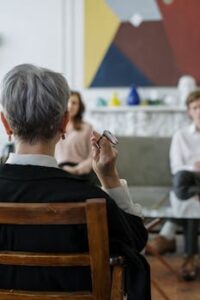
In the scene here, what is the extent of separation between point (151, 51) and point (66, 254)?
4134 mm

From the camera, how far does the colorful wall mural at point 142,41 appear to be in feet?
16.2

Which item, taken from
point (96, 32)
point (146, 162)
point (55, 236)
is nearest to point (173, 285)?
point (146, 162)

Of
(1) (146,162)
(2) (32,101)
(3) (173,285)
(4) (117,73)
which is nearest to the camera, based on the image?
(2) (32,101)

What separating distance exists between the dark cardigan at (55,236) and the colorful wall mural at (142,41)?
3.98 meters

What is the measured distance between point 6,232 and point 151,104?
3.98 metres

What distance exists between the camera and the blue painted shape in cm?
504

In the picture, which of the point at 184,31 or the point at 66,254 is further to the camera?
the point at 184,31

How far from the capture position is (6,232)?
1124 mm

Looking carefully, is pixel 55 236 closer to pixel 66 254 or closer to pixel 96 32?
pixel 66 254

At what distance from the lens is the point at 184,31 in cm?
495

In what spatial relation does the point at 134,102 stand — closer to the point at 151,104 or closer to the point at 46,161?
the point at 151,104

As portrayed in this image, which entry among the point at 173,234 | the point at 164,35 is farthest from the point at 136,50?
the point at 173,234

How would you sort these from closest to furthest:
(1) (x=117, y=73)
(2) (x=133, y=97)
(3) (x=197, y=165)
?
(3) (x=197, y=165), (2) (x=133, y=97), (1) (x=117, y=73)

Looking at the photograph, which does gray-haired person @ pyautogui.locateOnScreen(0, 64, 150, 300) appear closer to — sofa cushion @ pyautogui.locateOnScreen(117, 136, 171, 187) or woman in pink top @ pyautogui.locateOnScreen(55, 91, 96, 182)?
woman in pink top @ pyautogui.locateOnScreen(55, 91, 96, 182)
